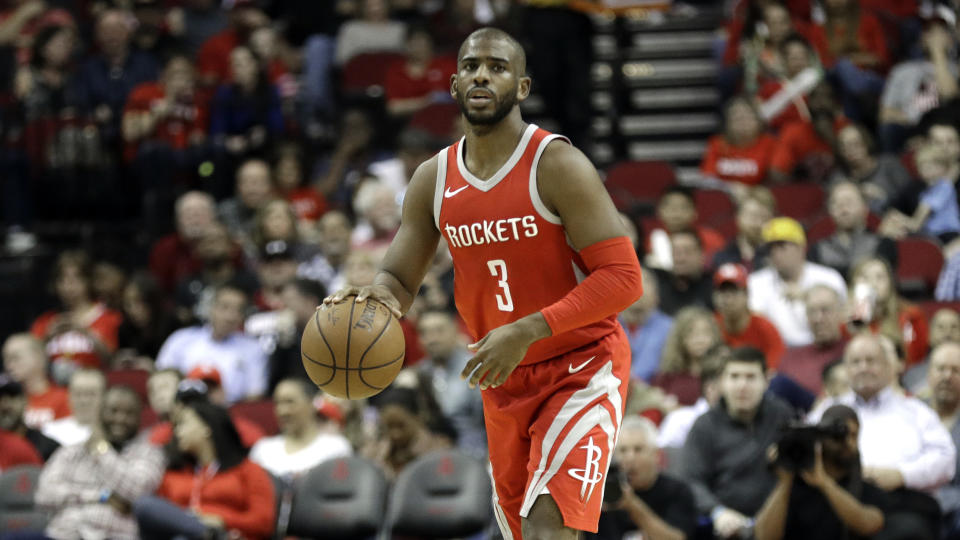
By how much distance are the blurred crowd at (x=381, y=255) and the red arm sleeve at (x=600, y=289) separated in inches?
103

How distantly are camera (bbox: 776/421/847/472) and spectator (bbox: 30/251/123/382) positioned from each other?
5684mm

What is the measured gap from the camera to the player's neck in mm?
4984

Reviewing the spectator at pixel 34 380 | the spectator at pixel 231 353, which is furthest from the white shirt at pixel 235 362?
the spectator at pixel 34 380

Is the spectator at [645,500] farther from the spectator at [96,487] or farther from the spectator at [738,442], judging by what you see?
the spectator at [96,487]

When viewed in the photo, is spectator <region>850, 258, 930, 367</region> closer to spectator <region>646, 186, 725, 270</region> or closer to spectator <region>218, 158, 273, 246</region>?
spectator <region>646, 186, 725, 270</region>

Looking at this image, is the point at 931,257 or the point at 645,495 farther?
the point at 931,257

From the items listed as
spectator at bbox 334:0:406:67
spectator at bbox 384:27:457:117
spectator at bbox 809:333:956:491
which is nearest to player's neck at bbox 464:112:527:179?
spectator at bbox 809:333:956:491

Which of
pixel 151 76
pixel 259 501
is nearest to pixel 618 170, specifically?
pixel 151 76

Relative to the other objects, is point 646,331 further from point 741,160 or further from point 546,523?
point 546,523

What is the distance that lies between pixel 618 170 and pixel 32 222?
5199 mm

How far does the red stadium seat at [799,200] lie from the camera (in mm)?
11445

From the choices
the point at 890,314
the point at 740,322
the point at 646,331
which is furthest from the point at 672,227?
the point at 890,314

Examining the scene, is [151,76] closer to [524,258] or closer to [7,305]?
[7,305]

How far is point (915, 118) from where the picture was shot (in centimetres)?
1195
